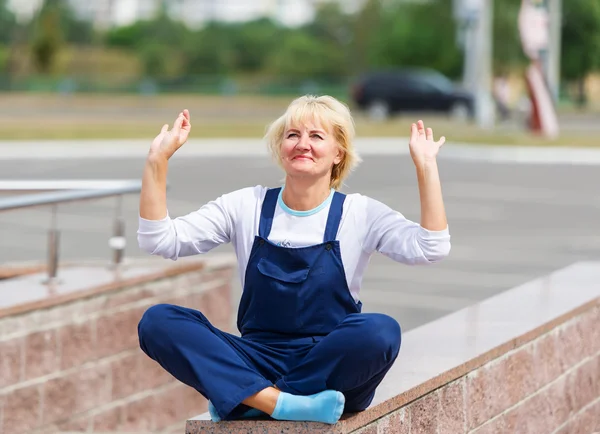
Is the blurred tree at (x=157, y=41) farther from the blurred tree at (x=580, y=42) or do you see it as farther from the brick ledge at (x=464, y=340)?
the brick ledge at (x=464, y=340)

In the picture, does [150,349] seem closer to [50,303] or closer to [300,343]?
[300,343]

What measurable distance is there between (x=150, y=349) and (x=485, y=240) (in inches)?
389

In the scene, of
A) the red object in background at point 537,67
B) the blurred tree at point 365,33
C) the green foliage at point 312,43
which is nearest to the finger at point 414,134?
the red object in background at point 537,67

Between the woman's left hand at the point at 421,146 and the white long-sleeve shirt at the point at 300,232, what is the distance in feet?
0.66

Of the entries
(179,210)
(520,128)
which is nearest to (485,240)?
(179,210)

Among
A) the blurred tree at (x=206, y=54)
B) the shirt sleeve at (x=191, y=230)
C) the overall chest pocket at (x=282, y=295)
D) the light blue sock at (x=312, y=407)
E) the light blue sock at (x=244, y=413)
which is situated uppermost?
the shirt sleeve at (x=191, y=230)

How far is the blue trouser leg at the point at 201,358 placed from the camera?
362cm

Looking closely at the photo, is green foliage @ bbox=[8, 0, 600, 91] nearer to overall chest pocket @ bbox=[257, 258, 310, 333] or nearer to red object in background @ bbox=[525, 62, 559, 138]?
red object in background @ bbox=[525, 62, 559, 138]

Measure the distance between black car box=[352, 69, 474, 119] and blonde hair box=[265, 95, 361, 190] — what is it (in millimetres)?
39962

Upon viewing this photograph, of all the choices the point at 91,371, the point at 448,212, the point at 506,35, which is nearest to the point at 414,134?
the point at 91,371

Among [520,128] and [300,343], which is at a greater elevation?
[300,343]

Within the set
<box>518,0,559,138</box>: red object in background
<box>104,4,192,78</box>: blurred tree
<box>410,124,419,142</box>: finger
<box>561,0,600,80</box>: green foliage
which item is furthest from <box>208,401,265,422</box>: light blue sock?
<box>104,4,192,78</box>: blurred tree

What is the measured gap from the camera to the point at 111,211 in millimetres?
15297

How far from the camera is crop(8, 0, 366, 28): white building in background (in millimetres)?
70812
